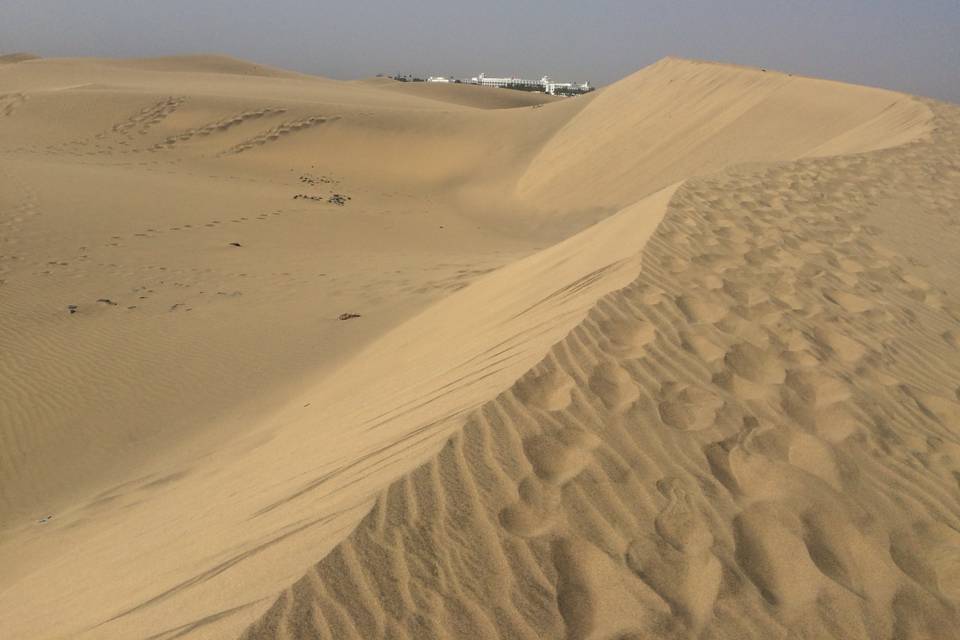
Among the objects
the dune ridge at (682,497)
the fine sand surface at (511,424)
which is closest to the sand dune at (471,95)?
the fine sand surface at (511,424)

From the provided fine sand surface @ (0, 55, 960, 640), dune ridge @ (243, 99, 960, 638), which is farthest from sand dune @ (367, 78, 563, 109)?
dune ridge @ (243, 99, 960, 638)

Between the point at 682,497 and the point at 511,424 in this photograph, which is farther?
the point at 511,424

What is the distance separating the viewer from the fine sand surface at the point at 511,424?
7.10ft

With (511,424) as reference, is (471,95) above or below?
below

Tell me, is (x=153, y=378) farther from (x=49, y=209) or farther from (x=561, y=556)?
(x=49, y=209)

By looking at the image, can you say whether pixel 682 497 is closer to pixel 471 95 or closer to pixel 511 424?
pixel 511 424

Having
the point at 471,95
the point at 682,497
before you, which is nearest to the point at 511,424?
the point at 682,497

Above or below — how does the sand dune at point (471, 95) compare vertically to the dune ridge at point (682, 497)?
below

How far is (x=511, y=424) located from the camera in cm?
284

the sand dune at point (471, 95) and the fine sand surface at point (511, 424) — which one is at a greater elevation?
the fine sand surface at point (511, 424)

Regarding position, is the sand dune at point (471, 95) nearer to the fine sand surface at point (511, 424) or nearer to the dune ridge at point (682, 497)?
the fine sand surface at point (511, 424)

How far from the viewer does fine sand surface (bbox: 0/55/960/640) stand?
7.10 feet

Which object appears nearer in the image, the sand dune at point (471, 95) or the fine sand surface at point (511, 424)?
the fine sand surface at point (511, 424)

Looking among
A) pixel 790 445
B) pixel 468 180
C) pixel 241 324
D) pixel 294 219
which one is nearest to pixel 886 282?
pixel 790 445
